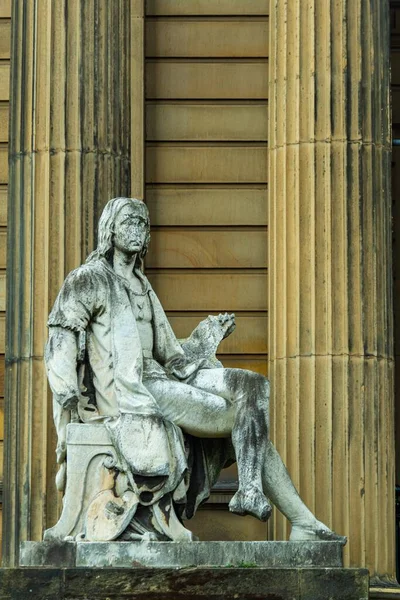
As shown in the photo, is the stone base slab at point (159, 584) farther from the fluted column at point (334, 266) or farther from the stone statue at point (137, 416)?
the fluted column at point (334, 266)

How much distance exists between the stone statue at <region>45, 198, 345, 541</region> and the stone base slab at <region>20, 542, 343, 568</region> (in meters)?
0.16

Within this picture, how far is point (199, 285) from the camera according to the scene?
26.5 m

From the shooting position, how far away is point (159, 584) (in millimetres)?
19859

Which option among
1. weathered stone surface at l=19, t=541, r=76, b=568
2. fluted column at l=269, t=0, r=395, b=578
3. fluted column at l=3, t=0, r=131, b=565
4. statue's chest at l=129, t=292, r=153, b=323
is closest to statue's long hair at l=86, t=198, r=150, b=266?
statue's chest at l=129, t=292, r=153, b=323

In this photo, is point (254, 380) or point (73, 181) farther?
point (73, 181)

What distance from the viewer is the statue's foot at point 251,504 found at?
2059 centimetres

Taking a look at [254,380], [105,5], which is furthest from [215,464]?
[105,5]

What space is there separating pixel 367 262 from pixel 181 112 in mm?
3564

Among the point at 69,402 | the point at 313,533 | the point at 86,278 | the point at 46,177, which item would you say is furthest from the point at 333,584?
the point at 46,177

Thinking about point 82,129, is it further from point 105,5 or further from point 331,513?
point 331,513

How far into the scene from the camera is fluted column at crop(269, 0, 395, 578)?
942 inches

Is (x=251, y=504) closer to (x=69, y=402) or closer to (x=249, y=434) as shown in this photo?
(x=249, y=434)

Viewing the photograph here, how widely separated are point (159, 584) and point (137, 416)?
1.54 m

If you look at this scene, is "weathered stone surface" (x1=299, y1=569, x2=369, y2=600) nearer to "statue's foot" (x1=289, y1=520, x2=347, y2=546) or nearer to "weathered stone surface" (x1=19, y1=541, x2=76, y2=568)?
"statue's foot" (x1=289, y1=520, x2=347, y2=546)
